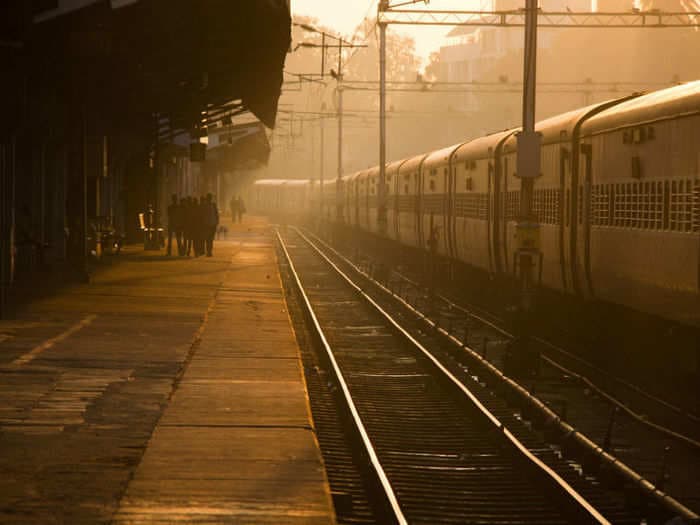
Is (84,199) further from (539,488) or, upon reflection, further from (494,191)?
(539,488)

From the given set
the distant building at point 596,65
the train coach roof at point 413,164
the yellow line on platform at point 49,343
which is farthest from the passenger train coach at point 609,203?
the distant building at point 596,65

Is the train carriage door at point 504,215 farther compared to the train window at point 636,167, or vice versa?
the train carriage door at point 504,215

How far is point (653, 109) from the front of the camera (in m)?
13.8

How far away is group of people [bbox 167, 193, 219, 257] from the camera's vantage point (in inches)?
1507

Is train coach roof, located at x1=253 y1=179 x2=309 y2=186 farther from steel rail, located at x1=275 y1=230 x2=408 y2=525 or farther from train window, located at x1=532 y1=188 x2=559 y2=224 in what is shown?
steel rail, located at x1=275 y1=230 x2=408 y2=525

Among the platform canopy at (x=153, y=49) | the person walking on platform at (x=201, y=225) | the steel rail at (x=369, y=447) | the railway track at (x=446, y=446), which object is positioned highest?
the platform canopy at (x=153, y=49)

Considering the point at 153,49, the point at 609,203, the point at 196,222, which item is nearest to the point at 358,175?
the point at 196,222

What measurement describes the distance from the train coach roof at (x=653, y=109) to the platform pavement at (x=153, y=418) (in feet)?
13.9

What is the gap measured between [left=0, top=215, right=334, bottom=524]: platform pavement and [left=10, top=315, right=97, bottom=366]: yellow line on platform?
21 millimetres

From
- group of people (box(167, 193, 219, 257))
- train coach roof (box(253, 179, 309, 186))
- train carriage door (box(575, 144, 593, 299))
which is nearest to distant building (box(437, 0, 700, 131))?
train coach roof (box(253, 179, 309, 186))

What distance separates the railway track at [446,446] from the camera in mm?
9117

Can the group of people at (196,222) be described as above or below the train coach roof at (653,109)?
below

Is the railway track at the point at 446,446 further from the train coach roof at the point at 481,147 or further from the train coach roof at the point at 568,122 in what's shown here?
the train coach roof at the point at 481,147

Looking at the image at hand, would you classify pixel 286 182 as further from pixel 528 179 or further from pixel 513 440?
pixel 513 440
